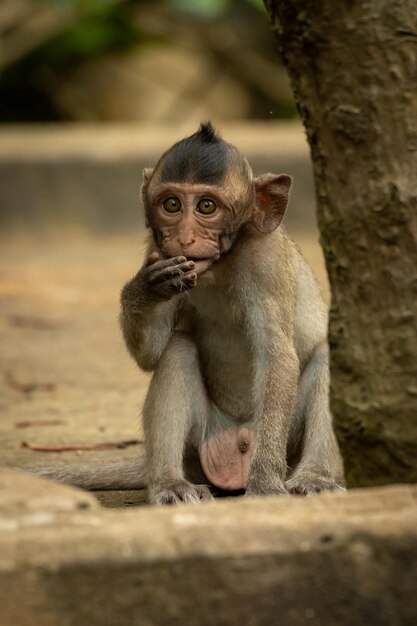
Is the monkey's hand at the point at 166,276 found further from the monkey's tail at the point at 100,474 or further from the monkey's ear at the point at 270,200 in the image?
the monkey's tail at the point at 100,474

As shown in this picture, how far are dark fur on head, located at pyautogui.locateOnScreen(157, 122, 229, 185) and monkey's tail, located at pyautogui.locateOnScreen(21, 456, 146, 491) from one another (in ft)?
4.44

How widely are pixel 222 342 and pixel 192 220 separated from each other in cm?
80

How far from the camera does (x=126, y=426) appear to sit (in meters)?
7.75

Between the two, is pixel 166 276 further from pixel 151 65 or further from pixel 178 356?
pixel 151 65

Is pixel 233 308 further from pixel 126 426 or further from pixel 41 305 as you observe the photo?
pixel 41 305

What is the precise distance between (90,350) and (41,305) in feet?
6.93

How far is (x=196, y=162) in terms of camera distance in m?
5.75

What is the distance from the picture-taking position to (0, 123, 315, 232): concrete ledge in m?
15.8

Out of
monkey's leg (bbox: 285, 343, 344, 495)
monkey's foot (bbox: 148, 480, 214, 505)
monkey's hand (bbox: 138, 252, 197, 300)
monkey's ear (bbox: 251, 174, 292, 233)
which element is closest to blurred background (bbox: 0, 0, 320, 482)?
monkey's foot (bbox: 148, 480, 214, 505)

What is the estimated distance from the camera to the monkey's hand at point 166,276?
5.39 m

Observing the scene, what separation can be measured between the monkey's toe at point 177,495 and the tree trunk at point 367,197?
1150 millimetres

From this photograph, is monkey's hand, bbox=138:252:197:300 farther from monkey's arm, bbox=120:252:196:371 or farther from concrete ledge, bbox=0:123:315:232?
concrete ledge, bbox=0:123:315:232

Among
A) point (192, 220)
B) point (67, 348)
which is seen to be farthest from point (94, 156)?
point (192, 220)

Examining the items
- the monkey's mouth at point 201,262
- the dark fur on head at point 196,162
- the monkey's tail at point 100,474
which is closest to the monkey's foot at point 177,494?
the monkey's tail at point 100,474
